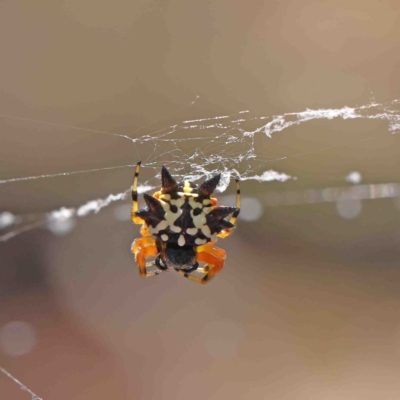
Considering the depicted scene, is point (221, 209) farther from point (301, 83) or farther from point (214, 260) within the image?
point (301, 83)

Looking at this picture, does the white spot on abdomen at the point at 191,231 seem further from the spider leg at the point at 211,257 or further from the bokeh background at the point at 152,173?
the bokeh background at the point at 152,173

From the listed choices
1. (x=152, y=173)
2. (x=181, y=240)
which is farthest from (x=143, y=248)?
(x=152, y=173)

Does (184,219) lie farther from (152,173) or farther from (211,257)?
(152,173)

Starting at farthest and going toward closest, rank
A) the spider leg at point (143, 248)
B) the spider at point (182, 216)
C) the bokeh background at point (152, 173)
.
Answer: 1. the bokeh background at point (152, 173)
2. the spider leg at point (143, 248)
3. the spider at point (182, 216)

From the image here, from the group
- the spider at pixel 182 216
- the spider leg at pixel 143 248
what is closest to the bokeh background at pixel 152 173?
the spider leg at pixel 143 248

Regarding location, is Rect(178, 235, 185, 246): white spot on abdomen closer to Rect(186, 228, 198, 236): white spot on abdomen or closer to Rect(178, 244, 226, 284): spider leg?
Rect(186, 228, 198, 236): white spot on abdomen

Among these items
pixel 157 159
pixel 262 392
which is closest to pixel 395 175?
pixel 262 392

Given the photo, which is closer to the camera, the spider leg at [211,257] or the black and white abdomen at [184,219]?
the black and white abdomen at [184,219]

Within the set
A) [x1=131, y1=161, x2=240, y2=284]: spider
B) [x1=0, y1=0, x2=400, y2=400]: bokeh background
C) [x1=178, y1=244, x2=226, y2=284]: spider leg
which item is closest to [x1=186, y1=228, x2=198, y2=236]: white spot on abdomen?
[x1=131, y1=161, x2=240, y2=284]: spider
